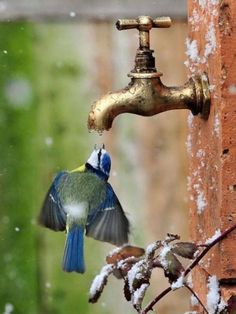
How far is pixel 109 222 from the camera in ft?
4.94

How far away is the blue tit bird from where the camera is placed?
150 cm

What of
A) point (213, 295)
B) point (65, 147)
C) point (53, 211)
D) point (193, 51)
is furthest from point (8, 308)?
point (213, 295)

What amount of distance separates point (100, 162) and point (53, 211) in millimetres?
128

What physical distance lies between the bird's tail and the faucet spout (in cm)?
19

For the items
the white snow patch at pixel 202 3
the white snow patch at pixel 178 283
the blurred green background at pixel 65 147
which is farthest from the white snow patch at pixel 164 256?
the blurred green background at pixel 65 147

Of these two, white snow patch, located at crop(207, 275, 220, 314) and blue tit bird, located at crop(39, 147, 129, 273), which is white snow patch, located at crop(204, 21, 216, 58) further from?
white snow patch, located at crop(207, 275, 220, 314)

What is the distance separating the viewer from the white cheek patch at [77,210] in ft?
4.97

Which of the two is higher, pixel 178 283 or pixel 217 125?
pixel 217 125

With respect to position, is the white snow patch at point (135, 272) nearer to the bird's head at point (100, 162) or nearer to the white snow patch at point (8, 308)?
the bird's head at point (100, 162)

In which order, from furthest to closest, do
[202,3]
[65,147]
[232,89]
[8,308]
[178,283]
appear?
[8,308] → [65,147] → [202,3] → [232,89] → [178,283]

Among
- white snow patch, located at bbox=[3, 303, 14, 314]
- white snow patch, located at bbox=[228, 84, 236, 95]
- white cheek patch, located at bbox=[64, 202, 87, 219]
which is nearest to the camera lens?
white snow patch, located at bbox=[228, 84, 236, 95]

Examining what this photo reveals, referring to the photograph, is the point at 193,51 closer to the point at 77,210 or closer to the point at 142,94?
the point at 142,94

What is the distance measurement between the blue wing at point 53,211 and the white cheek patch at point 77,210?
18 millimetres

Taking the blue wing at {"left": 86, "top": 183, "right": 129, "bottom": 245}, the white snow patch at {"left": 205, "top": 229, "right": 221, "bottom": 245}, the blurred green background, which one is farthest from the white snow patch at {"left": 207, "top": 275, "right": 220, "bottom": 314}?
the blurred green background
